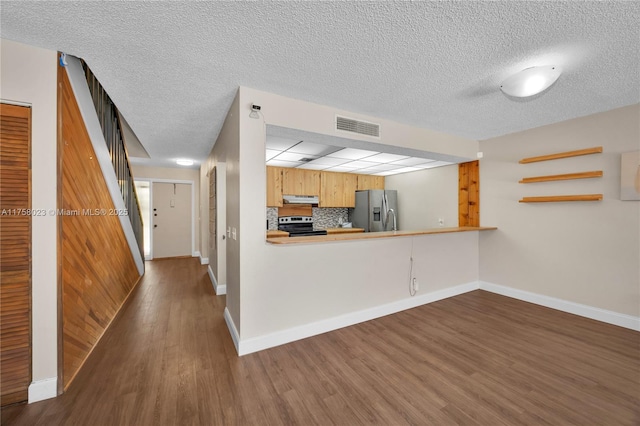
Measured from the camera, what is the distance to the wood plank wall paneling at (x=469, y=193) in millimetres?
4094

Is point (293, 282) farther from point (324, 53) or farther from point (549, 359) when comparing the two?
point (549, 359)

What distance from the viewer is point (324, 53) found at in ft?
5.73

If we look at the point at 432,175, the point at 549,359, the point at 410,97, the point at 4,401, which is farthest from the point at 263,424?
the point at 432,175

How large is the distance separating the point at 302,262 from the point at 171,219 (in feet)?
19.1

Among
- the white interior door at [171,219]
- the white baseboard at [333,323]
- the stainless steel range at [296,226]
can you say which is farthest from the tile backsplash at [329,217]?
the white interior door at [171,219]

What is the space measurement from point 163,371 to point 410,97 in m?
3.34

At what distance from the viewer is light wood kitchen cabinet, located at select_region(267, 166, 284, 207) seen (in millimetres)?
4969

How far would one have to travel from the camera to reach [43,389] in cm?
168

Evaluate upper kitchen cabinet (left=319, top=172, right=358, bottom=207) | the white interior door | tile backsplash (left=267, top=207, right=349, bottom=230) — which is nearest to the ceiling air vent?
upper kitchen cabinet (left=319, top=172, right=358, bottom=207)

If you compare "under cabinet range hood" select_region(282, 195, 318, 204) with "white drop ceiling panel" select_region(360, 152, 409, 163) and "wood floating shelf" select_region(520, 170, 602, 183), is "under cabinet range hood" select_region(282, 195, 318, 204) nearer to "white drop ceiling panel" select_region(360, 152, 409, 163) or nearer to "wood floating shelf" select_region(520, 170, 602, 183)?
"white drop ceiling panel" select_region(360, 152, 409, 163)

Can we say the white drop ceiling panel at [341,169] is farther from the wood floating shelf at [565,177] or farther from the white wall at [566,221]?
the wood floating shelf at [565,177]

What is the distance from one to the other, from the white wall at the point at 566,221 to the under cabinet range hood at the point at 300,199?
3162 mm

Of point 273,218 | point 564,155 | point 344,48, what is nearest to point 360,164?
point 273,218

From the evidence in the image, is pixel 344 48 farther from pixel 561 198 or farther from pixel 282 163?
pixel 561 198
